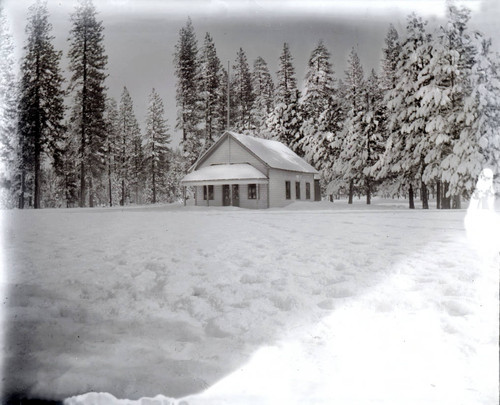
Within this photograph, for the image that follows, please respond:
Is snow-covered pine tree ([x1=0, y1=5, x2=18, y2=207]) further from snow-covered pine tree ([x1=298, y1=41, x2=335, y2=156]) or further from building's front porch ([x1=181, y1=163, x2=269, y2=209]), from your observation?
building's front porch ([x1=181, y1=163, x2=269, y2=209])

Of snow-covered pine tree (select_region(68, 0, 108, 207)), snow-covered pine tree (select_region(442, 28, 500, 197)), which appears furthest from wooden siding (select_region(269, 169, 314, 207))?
snow-covered pine tree (select_region(68, 0, 108, 207))

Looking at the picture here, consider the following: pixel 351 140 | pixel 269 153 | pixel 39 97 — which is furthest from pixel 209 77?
pixel 351 140

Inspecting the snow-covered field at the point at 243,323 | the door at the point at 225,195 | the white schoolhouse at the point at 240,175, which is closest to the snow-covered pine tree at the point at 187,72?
the snow-covered field at the point at 243,323

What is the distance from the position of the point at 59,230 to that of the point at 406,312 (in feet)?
18.3

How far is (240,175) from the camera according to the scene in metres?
22.7

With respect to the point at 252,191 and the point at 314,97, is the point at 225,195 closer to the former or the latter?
the point at 252,191

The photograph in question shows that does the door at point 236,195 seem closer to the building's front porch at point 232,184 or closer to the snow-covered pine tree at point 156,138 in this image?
the building's front porch at point 232,184

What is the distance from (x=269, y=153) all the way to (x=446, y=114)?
11032 millimetres

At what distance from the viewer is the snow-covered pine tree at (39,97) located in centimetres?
427

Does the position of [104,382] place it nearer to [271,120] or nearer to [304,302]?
[304,302]

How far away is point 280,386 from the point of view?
289 centimetres

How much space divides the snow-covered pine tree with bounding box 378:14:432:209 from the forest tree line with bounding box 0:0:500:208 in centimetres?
7

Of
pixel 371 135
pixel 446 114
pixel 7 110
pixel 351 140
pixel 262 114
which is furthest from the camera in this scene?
pixel 351 140

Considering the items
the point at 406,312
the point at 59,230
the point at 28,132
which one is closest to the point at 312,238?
the point at 406,312
